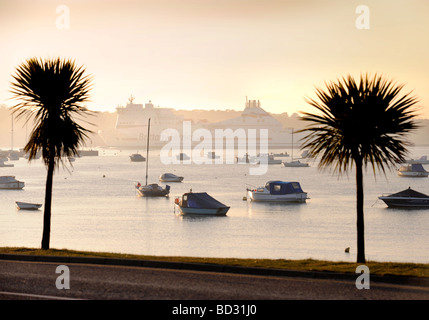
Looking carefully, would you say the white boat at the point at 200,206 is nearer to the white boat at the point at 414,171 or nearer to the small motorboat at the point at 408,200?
the small motorboat at the point at 408,200

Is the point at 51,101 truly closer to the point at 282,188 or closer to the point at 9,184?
the point at 282,188

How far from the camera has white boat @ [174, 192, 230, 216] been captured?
65.9m

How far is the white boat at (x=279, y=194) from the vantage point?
8138 cm

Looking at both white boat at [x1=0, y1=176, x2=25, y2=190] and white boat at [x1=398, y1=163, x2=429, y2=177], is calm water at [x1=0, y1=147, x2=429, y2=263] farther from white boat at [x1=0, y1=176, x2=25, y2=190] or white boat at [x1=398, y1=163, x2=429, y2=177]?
white boat at [x1=398, y1=163, x2=429, y2=177]

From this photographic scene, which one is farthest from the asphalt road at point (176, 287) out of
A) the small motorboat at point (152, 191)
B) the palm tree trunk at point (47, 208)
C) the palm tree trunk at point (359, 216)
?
the small motorboat at point (152, 191)

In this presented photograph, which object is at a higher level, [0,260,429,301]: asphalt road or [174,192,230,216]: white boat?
[174,192,230,216]: white boat

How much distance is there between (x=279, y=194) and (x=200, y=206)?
61.0ft

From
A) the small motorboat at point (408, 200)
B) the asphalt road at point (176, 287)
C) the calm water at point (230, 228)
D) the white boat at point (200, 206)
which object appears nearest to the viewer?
the asphalt road at point (176, 287)

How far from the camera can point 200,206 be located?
66.3m

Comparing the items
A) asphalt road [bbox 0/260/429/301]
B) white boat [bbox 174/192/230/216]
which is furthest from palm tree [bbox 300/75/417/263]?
white boat [bbox 174/192/230/216]

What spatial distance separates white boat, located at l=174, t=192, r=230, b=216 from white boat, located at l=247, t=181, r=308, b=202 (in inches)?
624

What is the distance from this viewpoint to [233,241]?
160ft

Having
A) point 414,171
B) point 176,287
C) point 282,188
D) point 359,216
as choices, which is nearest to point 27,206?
point 282,188

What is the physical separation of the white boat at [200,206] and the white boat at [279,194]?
1585cm
